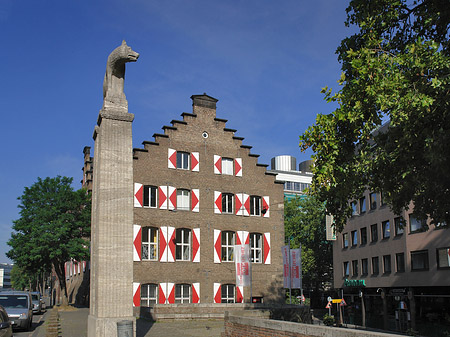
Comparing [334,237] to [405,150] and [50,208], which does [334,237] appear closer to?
[50,208]

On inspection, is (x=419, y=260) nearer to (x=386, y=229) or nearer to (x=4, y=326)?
(x=386, y=229)

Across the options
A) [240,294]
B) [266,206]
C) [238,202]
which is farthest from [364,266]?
[238,202]

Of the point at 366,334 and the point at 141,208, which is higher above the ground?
the point at 141,208

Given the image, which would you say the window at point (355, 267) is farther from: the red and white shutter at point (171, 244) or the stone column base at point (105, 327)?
the stone column base at point (105, 327)

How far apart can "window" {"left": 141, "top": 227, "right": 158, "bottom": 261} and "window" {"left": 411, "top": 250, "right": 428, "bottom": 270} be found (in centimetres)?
2002

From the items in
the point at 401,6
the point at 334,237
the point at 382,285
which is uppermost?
the point at 401,6

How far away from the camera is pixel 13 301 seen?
74.5 feet

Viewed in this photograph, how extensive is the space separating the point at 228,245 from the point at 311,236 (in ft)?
88.4

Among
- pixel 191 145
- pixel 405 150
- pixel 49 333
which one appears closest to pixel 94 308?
pixel 49 333

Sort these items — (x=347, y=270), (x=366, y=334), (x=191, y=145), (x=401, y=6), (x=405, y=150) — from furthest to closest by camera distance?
(x=347, y=270)
(x=191, y=145)
(x=401, y=6)
(x=405, y=150)
(x=366, y=334)

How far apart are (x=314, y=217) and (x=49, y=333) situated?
165ft

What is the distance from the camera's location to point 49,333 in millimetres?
16391

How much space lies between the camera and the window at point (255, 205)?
130 ft

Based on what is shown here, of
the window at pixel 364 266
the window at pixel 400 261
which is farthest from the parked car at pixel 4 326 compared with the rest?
the window at pixel 364 266
